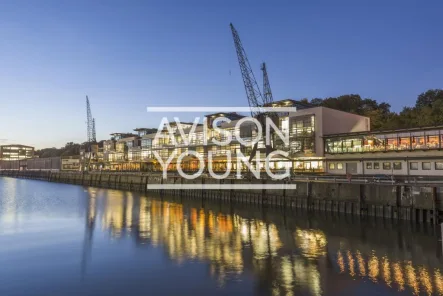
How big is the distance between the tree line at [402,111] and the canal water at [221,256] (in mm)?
25584

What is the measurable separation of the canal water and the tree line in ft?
83.9

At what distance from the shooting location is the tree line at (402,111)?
64169 mm

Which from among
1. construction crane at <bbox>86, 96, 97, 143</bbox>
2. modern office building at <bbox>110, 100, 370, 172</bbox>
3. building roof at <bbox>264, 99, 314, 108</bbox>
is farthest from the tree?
construction crane at <bbox>86, 96, 97, 143</bbox>

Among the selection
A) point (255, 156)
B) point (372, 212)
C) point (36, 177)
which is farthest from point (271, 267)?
point (36, 177)

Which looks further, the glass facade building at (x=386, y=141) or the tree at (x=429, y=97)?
the tree at (x=429, y=97)

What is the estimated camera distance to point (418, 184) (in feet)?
98.3

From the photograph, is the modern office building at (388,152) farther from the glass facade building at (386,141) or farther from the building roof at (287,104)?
the building roof at (287,104)

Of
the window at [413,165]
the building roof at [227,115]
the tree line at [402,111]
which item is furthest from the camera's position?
the building roof at [227,115]

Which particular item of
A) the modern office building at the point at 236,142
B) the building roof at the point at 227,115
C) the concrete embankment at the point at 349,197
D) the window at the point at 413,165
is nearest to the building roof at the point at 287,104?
the modern office building at the point at 236,142

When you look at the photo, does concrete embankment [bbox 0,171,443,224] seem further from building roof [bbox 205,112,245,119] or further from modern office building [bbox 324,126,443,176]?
building roof [bbox 205,112,245,119]

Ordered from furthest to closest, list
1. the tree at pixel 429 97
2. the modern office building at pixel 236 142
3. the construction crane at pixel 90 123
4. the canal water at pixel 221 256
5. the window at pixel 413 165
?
the construction crane at pixel 90 123
the tree at pixel 429 97
the modern office building at pixel 236 142
the window at pixel 413 165
the canal water at pixel 221 256

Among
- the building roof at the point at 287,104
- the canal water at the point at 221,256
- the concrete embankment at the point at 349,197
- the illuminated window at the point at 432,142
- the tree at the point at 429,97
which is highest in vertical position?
the tree at the point at 429,97

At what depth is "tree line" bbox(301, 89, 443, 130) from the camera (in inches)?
2526

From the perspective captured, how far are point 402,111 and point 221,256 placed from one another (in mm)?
80426
